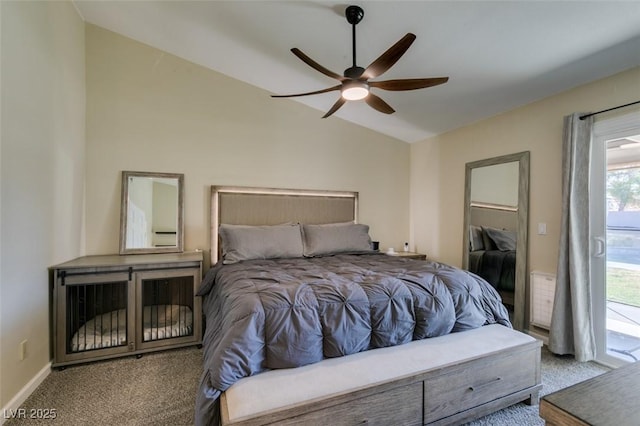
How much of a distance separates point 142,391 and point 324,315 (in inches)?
59.5

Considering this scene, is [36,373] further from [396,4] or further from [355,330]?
[396,4]

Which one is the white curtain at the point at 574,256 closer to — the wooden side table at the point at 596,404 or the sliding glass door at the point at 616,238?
the sliding glass door at the point at 616,238

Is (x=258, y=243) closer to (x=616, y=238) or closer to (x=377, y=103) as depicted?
(x=377, y=103)

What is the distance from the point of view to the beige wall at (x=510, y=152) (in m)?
2.59

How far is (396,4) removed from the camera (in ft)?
6.73

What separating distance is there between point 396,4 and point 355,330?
2.24m

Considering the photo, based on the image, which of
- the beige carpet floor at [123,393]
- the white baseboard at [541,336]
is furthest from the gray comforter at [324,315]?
the white baseboard at [541,336]

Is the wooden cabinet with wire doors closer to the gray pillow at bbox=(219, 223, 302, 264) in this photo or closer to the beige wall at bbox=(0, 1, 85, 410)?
the beige wall at bbox=(0, 1, 85, 410)

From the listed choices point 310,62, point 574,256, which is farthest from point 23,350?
point 574,256

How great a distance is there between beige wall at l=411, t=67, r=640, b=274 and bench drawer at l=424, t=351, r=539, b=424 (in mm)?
1422

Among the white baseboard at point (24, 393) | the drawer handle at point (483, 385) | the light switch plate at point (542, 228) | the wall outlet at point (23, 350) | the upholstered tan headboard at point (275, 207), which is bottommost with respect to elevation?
the white baseboard at point (24, 393)

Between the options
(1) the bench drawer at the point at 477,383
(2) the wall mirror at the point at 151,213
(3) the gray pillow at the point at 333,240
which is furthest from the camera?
(3) the gray pillow at the point at 333,240

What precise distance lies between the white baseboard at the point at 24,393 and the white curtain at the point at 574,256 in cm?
409

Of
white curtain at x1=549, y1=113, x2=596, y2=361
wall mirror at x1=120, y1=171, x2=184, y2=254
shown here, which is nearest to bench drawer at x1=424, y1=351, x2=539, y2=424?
white curtain at x1=549, y1=113, x2=596, y2=361
